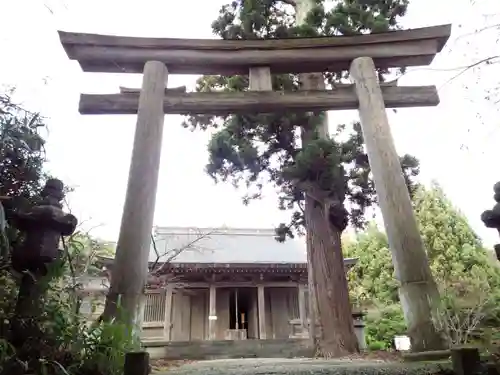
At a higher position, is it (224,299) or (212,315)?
(224,299)

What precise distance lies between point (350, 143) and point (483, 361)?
5338mm

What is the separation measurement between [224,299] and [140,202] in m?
11.3

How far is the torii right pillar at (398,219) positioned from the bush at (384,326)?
9.83 meters

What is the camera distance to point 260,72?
207 inches

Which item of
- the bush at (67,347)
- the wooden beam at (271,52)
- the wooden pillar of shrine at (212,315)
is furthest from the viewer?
the wooden pillar of shrine at (212,315)

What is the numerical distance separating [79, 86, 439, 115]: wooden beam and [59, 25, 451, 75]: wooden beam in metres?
0.48

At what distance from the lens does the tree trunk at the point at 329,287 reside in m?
6.64

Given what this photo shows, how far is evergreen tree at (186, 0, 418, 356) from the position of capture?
6.88 m

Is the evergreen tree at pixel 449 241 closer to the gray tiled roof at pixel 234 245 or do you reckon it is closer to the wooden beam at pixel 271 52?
the gray tiled roof at pixel 234 245

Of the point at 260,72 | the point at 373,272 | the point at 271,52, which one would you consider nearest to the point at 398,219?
the point at 260,72

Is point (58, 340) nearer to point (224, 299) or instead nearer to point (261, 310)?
point (261, 310)

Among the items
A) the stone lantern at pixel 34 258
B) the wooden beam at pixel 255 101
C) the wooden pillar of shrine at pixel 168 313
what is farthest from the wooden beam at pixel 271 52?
the wooden pillar of shrine at pixel 168 313

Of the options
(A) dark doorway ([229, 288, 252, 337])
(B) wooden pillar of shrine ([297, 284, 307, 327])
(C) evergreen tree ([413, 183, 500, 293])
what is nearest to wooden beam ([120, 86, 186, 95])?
(B) wooden pillar of shrine ([297, 284, 307, 327])

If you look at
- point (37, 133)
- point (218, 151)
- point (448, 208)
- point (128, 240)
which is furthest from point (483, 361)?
point (448, 208)
